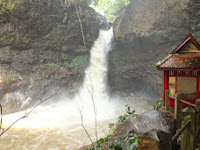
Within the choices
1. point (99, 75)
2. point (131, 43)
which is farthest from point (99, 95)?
point (131, 43)

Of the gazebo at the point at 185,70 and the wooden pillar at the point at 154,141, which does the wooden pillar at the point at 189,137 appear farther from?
the gazebo at the point at 185,70

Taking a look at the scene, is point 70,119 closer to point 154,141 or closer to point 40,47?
point 40,47

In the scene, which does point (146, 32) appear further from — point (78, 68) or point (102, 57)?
point (78, 68)

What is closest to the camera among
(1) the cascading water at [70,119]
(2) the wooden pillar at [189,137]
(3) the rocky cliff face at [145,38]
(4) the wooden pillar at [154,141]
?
(4) the wooden pillar at [154,141]

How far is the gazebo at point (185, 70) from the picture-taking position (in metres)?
6.12

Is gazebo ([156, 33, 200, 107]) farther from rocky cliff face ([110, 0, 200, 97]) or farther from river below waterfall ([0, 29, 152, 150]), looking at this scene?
rocky cliff face ([110, 0, 200, 97])

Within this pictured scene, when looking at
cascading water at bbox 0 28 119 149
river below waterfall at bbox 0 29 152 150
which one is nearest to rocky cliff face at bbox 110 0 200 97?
river below waterfall at bbox 0 29 152 150

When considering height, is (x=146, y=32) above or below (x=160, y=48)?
above

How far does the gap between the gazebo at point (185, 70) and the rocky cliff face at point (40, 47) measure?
35.8 ft

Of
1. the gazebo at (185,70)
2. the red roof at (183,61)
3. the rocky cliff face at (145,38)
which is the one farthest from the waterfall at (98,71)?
the red roof at (183,61)

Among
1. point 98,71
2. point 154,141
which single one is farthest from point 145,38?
point 154,141

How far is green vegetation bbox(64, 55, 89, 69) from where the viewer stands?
16.2 m

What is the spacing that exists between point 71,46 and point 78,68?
8.52 feet

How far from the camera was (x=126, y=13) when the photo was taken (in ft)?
53.7
